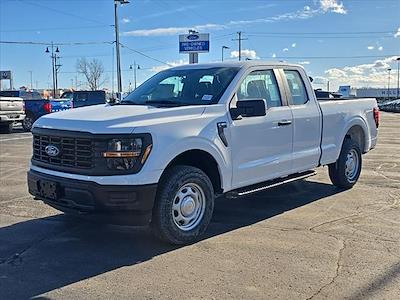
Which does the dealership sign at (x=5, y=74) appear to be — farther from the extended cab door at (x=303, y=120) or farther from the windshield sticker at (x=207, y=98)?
the windshield sticker at (x=207, y=98)

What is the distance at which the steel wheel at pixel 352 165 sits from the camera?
319 inches

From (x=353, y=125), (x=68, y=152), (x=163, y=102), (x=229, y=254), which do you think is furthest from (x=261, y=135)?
(x=353, y=125)

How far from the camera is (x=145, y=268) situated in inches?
182

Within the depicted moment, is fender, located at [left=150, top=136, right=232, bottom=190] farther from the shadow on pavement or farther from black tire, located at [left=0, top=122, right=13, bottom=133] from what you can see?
black tire, located at [left=0, top=122, right=13, bottom=133]

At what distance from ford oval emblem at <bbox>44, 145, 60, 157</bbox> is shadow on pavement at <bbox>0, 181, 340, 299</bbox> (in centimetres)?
98

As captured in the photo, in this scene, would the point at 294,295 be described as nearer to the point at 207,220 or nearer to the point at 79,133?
the point at 207,220

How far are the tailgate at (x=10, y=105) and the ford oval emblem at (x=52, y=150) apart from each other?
596 inches

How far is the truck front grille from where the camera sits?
4.90 metres

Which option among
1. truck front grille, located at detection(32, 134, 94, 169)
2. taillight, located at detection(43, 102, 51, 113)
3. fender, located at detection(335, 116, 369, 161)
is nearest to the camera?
truck front grille, located at detection(32, 134, 94, 169)

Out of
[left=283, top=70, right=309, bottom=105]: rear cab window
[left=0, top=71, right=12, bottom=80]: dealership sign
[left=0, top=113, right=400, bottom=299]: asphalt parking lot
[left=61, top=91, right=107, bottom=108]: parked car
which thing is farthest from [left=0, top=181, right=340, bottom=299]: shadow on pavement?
[left=0, top=71, right=12, bottom=80]: dealership sign

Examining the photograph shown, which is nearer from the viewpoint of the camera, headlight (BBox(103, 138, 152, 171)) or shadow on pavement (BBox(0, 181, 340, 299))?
shadow on pavement (BBox(0, 181, 340, 299))

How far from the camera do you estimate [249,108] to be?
563 cm

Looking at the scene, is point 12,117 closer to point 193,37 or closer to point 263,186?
point 263,186

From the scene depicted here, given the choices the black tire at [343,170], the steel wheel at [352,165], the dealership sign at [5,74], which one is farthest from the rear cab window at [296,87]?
the dealership sign at [5,74]
